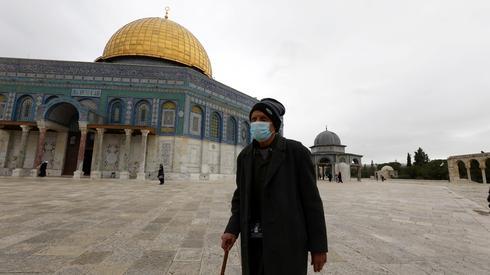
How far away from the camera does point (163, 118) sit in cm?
1994

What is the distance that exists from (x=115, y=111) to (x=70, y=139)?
4.40m

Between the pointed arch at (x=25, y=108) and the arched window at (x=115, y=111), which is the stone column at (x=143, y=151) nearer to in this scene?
the arched window at (x=115, y=111)

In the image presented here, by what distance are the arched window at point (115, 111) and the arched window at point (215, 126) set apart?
755 centimetres

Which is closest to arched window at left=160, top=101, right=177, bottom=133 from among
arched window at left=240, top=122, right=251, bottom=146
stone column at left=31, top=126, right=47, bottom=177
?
arched window at left=240, top=122, right=251, bottom=146

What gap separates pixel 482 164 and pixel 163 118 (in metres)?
34.9

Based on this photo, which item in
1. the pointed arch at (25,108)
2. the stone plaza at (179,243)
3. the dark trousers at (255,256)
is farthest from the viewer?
the pointed arch at (25,108)

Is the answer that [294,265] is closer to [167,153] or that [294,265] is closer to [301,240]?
[301,240]

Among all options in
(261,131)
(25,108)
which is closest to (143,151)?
(25,108)

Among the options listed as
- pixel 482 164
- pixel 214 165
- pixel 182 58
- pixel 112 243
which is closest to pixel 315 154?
pixel 482 164

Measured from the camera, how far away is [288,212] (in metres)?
1.46

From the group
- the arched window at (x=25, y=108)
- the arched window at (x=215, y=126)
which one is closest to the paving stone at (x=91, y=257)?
the arched window at (x=215, y=126)

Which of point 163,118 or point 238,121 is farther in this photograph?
point 238,121

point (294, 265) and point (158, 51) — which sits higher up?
point (158, 51)

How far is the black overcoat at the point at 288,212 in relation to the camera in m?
1.41
